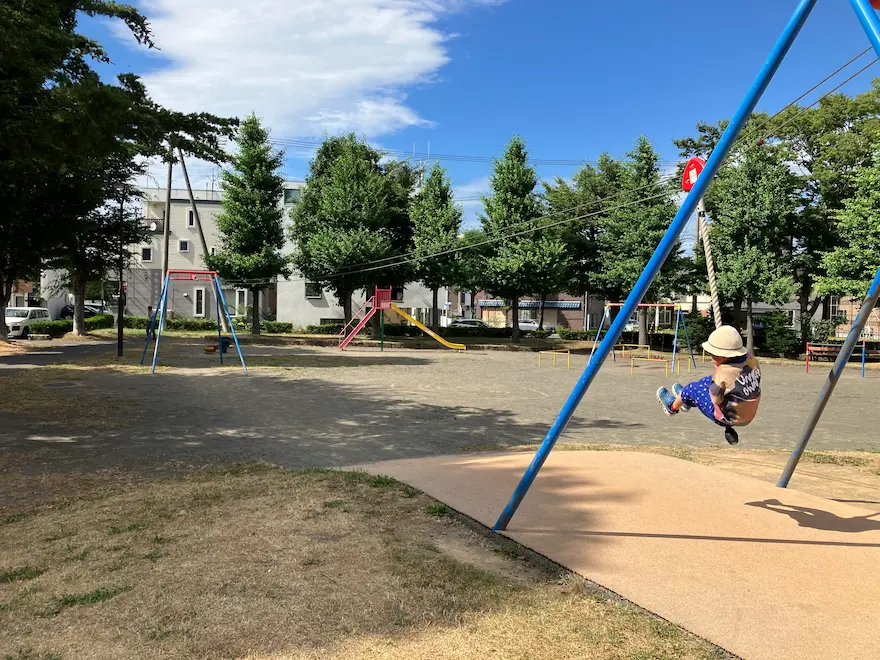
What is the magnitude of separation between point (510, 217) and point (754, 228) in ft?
44.3

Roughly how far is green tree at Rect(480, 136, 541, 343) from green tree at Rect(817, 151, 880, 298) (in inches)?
604

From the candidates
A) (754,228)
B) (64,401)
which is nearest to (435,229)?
(754,228)

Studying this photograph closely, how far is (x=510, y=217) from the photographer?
38344 mm

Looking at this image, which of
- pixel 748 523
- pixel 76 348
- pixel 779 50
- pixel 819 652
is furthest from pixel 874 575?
pixel 76 348

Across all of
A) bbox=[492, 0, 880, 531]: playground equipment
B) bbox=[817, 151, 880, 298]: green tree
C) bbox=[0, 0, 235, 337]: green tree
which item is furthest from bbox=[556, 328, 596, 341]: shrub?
bbox=[492, 0, 880, 531]: playground equipment

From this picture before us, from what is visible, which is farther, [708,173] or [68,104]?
[68,104]

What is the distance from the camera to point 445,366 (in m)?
23.2

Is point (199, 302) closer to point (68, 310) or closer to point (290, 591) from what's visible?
point (68, 310)

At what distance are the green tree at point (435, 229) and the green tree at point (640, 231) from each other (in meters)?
8.98

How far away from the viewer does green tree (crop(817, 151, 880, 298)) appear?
25.9m

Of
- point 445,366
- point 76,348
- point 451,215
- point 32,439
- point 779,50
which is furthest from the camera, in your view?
point 451,215

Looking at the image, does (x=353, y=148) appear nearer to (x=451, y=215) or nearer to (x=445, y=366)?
(x=451, y=215)

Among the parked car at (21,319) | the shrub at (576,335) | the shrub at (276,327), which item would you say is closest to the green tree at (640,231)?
the shrub at (576,335)

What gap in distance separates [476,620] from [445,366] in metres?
19.9
